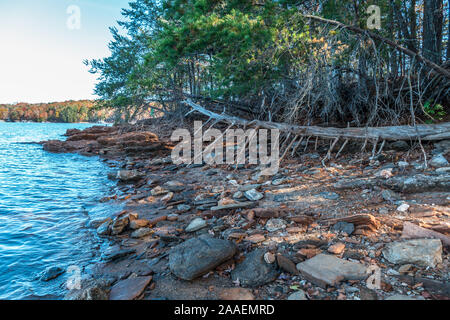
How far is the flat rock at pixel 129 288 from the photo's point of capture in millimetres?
2506

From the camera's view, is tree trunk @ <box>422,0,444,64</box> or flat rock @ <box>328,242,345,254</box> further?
tree trunk @ <box>422,0,444,64</box>

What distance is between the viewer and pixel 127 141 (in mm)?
14516

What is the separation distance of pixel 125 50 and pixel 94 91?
327 cm

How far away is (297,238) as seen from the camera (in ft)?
10.3

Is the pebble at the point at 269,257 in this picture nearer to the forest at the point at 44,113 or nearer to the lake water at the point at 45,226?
the lake water at the point at 45,226

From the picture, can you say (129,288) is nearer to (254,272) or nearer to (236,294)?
(236,294)

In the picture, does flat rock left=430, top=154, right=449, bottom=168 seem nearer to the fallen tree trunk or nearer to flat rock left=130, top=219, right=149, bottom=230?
the fallen tree trunk

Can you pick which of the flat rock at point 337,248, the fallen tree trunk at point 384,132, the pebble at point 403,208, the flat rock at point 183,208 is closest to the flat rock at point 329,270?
the flat rock at point 337,248

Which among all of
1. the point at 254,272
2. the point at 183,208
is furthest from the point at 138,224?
the point at 254,272

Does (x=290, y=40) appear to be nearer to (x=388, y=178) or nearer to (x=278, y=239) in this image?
(x=388, y=178)

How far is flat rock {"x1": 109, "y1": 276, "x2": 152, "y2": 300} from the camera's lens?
98.7 inches

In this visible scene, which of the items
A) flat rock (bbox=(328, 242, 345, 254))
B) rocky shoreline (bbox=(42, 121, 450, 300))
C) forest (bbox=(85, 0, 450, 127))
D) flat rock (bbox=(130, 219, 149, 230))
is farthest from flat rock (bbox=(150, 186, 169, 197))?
flat rock (bbox=(328, 242, 345, 254))
